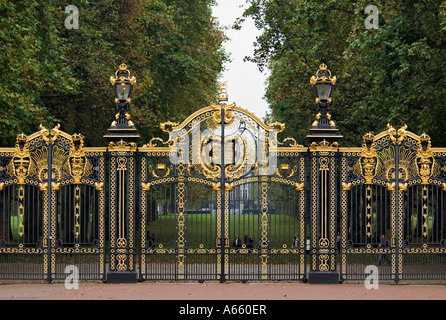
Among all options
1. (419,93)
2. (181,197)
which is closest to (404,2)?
(419,93)

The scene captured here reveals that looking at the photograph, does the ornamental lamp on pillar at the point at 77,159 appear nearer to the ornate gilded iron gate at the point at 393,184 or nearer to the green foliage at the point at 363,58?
the ornate gilded iron gate at the point at 393,184

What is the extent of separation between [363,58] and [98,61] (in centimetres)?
915

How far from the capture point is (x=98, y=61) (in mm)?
24625

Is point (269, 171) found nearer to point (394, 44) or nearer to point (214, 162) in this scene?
point (214, 162)

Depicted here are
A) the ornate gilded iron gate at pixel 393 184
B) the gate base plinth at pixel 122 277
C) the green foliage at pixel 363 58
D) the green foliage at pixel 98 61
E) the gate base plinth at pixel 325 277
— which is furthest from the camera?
the green foliage at pixel 98 61

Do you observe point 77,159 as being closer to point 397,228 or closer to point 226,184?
point 226,184

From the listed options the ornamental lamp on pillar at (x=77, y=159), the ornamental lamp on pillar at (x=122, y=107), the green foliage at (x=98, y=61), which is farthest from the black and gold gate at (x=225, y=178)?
the green foliage at (x=98, y=61)

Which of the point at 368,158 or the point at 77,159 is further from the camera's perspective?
the point at 77,159

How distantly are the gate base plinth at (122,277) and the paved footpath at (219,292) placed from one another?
0.57 feet

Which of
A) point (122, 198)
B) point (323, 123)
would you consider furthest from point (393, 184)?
point (122, 198)

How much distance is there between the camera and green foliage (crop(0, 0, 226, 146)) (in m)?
20.0

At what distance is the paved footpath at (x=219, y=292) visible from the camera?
13.4 m

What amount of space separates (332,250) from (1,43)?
36.1 feet

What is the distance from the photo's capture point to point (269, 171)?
1545 centimetres
